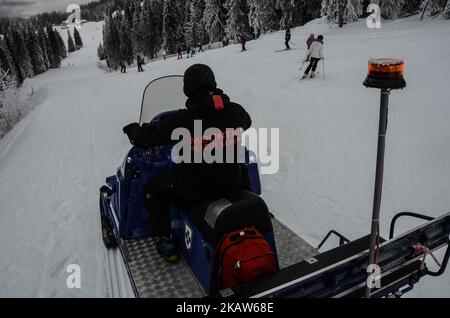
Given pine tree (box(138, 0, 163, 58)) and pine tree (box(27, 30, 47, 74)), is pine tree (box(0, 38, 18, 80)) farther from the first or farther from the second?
pine tree (box(138, 0, 163, 58))

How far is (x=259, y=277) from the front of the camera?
8.68ft

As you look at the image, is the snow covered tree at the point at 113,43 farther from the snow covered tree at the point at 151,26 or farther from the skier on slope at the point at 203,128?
the skier on slope at the point at 203,128

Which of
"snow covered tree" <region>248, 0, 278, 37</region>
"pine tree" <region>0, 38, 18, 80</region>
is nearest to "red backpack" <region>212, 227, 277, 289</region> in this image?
"snow covered tree" <region>248, 0, 278, 37</region>

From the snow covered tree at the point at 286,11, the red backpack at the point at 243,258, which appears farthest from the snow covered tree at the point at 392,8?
the red backpack at the point at 243,258

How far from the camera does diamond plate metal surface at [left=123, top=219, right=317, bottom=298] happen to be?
3301 mm

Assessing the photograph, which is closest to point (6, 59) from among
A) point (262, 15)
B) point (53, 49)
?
point (53, 49)

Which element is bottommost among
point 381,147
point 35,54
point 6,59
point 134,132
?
point 35,54

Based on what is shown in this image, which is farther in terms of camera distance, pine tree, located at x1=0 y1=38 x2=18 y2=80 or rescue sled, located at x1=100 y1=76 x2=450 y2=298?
pine tree, located at x1=0 y1=38 x2=18 y2=80

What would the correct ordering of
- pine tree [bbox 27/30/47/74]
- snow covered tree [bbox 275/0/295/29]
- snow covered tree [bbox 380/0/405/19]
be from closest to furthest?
snow covered tree [bbox 380/0/405/19]
snow covered tree [bbox 275/0/295/29]
pine tree [bbox 27/30/47/74]

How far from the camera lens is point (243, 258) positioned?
262 cm

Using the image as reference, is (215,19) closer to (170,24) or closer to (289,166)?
(170,24)

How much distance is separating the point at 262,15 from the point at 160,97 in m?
33.0


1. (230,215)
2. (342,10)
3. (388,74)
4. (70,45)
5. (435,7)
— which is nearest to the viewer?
(388,74)

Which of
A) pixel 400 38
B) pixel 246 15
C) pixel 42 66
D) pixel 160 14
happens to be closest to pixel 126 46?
pixel 160 14
